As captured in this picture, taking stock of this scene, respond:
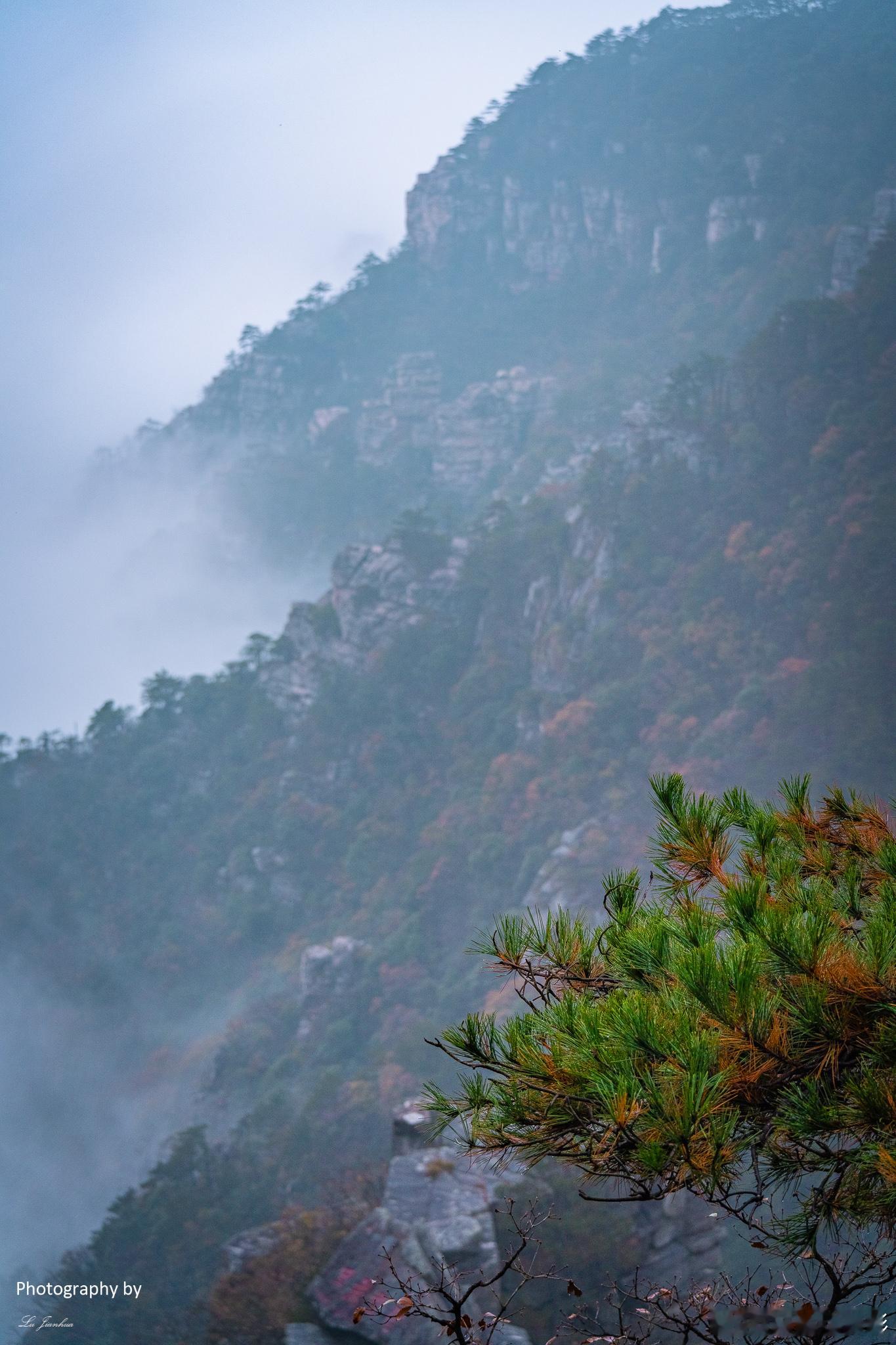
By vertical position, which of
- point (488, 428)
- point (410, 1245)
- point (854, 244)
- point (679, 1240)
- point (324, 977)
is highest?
point (488, 428)

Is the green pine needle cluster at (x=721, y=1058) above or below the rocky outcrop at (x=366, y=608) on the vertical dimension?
below

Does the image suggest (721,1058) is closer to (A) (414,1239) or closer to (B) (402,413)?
(A) (414,1239)

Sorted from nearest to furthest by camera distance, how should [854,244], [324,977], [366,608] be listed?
1. [324,977]
2. [854,244]
3. [366,608]

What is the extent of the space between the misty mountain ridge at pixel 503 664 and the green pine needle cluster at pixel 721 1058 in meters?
6.47

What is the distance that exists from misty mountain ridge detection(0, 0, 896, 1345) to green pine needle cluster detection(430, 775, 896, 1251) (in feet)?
21.2

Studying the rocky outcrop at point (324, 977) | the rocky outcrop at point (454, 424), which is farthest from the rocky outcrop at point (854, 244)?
the rocky outcrop at point (324, 977)

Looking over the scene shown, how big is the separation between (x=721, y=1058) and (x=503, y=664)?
3075 cm

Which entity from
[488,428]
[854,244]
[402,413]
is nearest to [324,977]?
[854,244]

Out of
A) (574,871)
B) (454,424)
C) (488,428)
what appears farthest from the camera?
(454,424)

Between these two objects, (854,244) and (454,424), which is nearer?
(854,244)

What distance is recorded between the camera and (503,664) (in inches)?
1293

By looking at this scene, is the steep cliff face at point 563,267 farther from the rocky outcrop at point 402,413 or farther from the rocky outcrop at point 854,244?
the rocky outcrop at point 854,244

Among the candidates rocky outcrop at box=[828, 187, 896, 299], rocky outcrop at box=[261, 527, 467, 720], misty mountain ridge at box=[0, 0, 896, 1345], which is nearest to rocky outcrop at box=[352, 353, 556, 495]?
misty mountain ridge at box=[0, 0, 896, 1345]

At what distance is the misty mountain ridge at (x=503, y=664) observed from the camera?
22.0m
